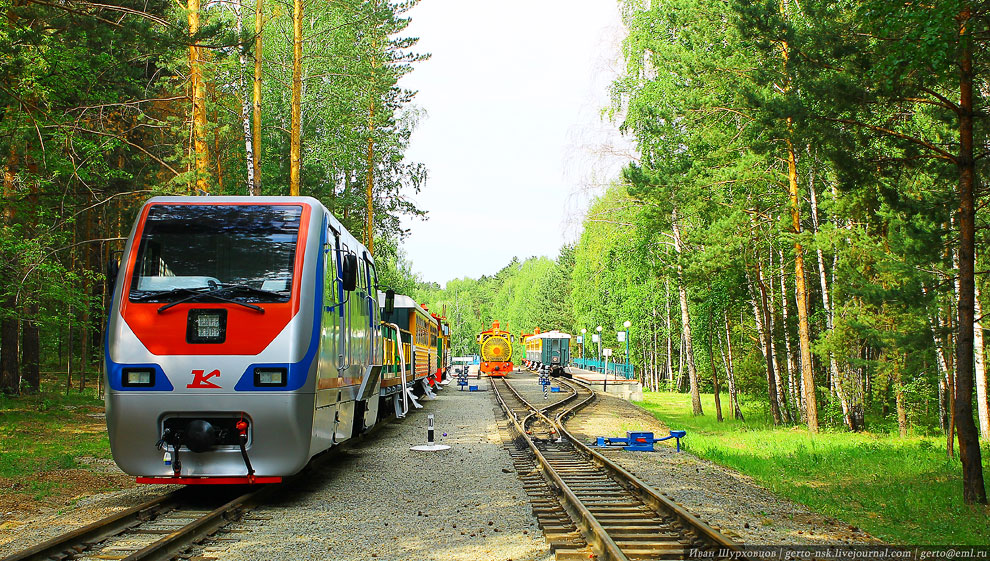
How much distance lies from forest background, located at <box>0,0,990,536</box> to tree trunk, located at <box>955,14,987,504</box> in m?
0.03

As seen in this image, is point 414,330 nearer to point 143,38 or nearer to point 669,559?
point 143,38

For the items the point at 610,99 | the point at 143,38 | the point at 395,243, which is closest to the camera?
the point at 143,38

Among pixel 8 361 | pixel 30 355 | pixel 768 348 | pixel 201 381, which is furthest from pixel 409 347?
pixel 201 381

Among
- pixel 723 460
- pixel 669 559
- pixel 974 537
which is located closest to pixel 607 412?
pixel 723 460

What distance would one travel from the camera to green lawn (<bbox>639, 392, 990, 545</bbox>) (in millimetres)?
7777

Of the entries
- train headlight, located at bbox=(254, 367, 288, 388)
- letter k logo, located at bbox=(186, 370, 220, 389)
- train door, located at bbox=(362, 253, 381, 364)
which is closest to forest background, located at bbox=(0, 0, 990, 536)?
train door, located at bbox=(362, 253, 381, 364)

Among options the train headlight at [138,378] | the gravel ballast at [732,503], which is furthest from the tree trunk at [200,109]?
the gravel ballast at [732,503]

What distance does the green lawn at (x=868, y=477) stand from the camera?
25.5ft

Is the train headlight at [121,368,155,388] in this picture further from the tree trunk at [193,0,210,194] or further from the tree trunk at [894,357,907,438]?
the tree trunk at [894,357,907,438]

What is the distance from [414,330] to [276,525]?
637 inches

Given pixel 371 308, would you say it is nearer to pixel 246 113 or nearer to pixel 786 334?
pixel 786 334

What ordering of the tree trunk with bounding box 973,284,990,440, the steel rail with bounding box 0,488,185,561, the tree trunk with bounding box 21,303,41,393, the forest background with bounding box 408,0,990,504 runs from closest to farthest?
1. the steel rail with bounding box 0,488,185,561
2. the forest background with bounding box 408,0,990,504
3. the tree trunk with bounding box 973,284,990,440
4. the tree trunk with bounding box 21,303,41,393

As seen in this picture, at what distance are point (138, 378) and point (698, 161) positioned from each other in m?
17.2

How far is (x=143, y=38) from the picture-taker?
41.8 feet
